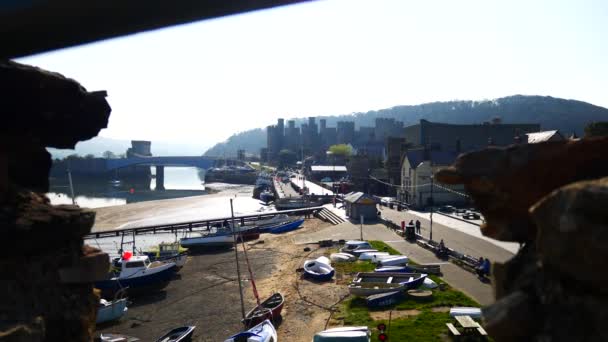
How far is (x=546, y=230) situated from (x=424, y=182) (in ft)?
136

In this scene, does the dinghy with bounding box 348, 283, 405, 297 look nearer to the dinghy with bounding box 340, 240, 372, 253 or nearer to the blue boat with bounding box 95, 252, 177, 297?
the dinghy with bounding box 340, 240, 372, 253

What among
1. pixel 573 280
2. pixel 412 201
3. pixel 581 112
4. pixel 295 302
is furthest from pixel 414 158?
pixel 581 112

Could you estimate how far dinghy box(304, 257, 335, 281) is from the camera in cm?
2242

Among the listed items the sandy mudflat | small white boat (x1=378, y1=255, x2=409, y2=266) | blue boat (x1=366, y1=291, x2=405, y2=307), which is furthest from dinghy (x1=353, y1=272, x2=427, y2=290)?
small white boat (x1=378, y1=255, x2=409, y2=266)

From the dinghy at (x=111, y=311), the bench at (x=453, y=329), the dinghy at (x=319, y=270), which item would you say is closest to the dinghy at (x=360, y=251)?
the dinghy at (x=319, y=270)

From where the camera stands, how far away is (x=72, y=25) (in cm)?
959

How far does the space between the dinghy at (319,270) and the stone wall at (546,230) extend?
16.9 m

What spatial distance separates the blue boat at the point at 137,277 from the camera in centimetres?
2305

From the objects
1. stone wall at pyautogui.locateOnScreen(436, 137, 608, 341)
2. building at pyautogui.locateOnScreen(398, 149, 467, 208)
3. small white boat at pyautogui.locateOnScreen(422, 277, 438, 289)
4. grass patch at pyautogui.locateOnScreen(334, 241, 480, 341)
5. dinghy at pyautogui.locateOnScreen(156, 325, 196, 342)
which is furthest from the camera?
building at pyautogui.locateOnScreen(398, 149, 467, 208)

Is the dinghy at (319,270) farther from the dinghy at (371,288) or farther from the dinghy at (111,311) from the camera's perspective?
the dinghy at (111,311)

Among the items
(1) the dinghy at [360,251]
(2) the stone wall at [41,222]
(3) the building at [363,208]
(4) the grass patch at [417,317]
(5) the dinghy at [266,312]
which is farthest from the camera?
(3) the building at [363,208]

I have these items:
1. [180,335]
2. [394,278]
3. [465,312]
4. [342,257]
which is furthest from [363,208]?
[180,335]

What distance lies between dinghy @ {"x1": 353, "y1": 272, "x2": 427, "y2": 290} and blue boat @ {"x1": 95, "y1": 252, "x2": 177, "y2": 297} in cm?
1059

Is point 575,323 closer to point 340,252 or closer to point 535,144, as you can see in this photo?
point 535,144
